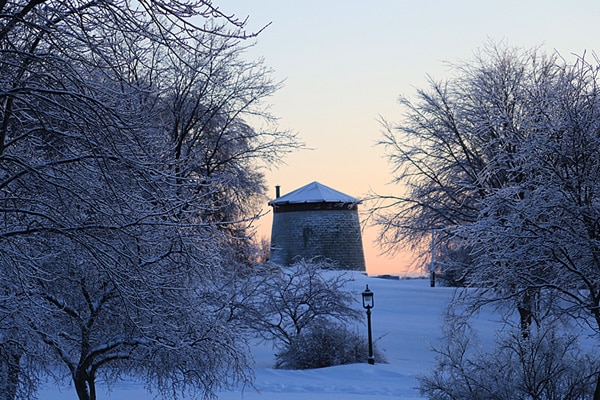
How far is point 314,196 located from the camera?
142 feet

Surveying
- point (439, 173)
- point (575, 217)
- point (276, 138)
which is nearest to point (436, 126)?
point (439, 173)

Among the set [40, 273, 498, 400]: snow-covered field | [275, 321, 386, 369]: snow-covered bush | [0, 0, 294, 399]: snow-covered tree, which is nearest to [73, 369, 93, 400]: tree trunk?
[0, 0, 294, 399]: snow-covered tree

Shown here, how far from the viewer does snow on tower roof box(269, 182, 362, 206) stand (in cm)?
4297

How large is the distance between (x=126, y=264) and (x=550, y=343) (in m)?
5.80

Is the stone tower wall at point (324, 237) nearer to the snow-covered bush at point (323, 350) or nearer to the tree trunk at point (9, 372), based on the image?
the snow-covered bush at point (323, 350)

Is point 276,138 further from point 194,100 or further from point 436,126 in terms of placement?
point 436,126

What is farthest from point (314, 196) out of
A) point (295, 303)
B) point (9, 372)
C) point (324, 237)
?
point (9, 372)

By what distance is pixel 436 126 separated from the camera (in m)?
21.2

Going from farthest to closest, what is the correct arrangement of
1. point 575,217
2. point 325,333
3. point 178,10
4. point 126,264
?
point 325,333 < point 575,217 < point 126,264 < point 178,10

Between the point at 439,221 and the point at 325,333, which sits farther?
the point at 439,221

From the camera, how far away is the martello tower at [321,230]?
139 ft

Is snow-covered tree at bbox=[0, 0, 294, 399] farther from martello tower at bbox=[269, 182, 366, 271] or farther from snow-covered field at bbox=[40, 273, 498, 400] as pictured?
martello tower at bbox=[269, 182, 366, 271]

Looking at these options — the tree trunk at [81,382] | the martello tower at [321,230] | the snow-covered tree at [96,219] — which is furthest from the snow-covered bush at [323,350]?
the martello tower at [321,230]

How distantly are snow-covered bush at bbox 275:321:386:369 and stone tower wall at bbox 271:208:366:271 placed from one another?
73.9 feet
